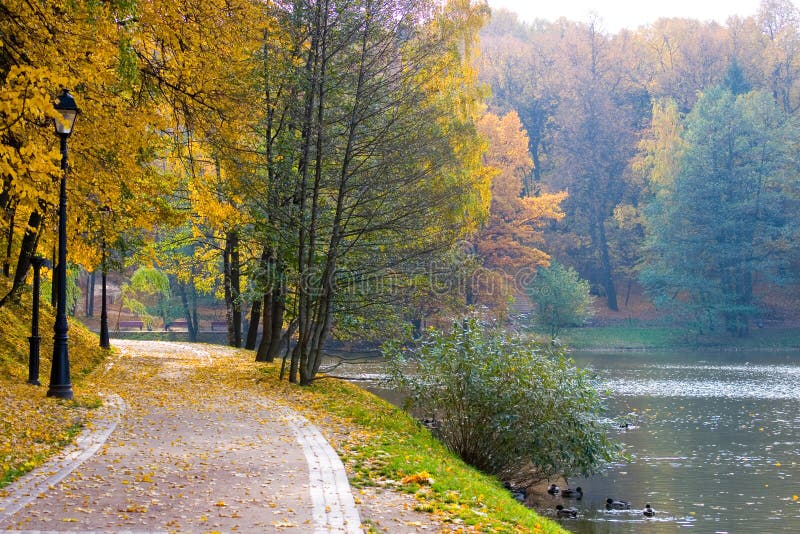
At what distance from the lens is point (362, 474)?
8.18 meters

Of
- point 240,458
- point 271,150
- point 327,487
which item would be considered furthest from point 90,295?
point 327,487

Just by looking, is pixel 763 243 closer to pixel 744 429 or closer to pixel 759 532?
pixel 744 429

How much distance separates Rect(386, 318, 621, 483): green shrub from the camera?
1179 cm

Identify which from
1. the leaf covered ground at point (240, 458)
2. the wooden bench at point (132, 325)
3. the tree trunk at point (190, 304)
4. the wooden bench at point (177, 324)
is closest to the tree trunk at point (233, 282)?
the leaf covered ground at point (240, 458)

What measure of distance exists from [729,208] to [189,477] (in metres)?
45.0

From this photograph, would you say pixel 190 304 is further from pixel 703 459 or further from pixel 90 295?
pixel 703 459

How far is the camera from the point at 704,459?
14922 mm

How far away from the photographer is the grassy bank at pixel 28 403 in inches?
330

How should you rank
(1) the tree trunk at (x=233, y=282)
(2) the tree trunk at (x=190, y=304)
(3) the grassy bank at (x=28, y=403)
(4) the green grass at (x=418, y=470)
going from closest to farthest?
(4) the green grass at (x=418, y=470) < (3) the grassy bank at (x=28, y=403) < (1) the tree trunk at (x=233, y=282) < (2) the tree trunk at (x=190, y=304)

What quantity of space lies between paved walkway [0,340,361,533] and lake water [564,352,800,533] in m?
4.22

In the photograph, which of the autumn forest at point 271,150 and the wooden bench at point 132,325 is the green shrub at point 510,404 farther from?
the wooden bench at point 132,325

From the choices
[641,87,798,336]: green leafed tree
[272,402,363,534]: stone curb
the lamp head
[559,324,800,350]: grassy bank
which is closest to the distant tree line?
[641,87,798,336]: green leafed tree

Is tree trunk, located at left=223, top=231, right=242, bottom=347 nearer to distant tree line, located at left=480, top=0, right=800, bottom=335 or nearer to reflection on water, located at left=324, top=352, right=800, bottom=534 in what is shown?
reflection on water, located at left=324, top=352, right=800, bottom=534

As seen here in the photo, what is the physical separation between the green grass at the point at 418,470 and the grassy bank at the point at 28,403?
3.01m
